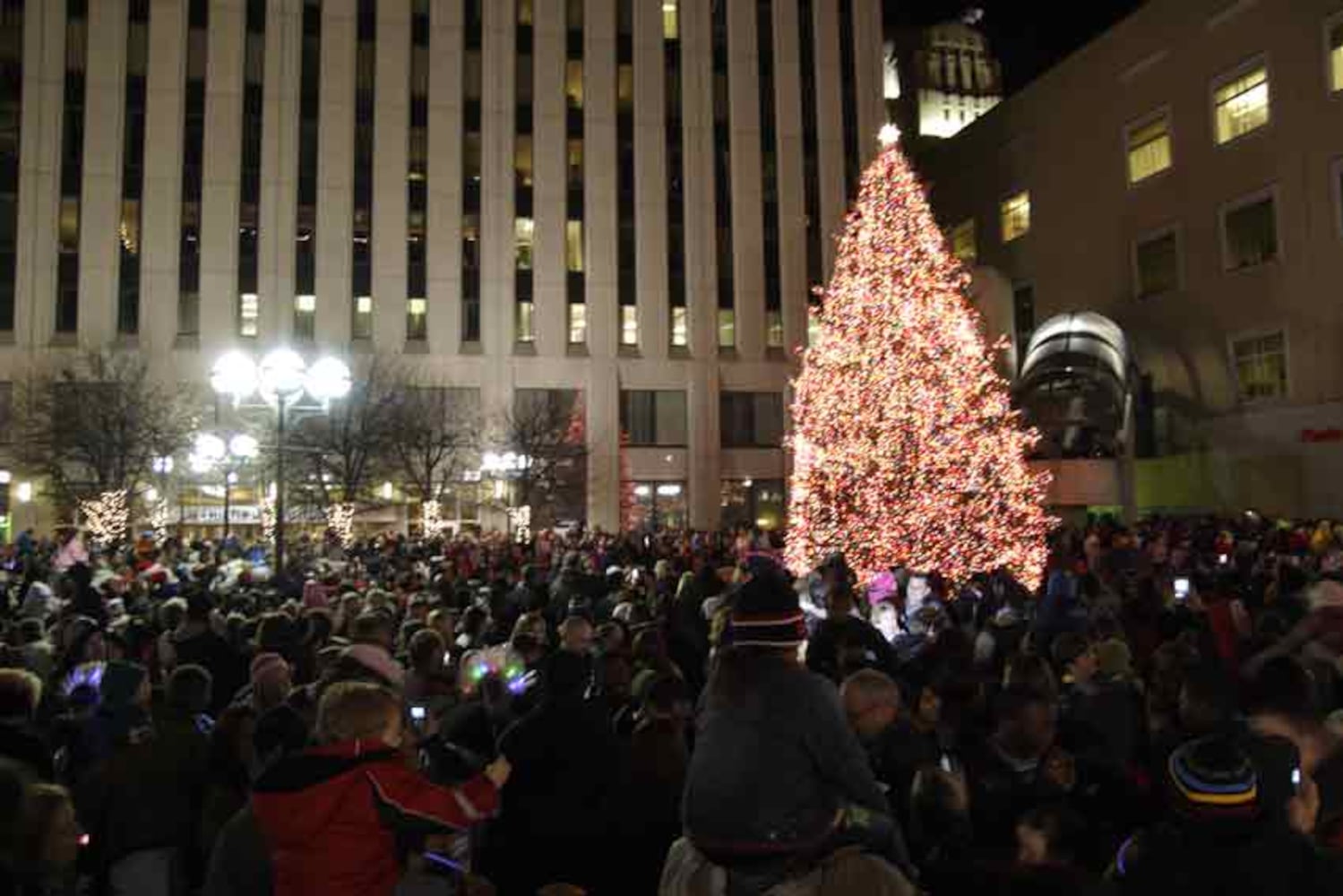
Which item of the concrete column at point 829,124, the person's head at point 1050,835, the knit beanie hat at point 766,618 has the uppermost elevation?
the concrete column at point 829,124

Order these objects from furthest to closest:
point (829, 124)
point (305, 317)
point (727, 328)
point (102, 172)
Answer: point (829, 124) < point (727, 328) < point (305, 317) < point (102, 172)

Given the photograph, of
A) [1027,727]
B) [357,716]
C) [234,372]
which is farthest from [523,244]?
[357,716]

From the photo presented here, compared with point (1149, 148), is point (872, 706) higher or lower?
lower

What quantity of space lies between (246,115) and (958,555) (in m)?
39.1

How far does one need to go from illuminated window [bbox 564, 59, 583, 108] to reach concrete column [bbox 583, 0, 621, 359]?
0.36 meters

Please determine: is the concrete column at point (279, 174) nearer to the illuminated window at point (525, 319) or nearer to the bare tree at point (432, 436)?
the bare tree at point (432, 436)

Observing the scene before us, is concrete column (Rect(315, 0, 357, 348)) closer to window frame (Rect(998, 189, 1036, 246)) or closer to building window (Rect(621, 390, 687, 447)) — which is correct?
building window (Rect(621, 390, 687, 447))

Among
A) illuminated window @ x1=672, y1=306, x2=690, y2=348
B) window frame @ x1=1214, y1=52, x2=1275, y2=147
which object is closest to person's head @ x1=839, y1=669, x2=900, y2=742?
window frame @ x1=1214, y1=52, x2=1275, y2=147

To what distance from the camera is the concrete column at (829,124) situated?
5041 cm

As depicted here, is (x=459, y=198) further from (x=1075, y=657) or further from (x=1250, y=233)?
(x=1075, y=657)

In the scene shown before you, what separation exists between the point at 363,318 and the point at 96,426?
13.4m

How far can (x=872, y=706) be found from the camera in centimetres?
543

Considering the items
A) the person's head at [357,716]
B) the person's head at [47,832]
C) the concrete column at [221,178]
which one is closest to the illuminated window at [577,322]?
the concrete column at [221,178]

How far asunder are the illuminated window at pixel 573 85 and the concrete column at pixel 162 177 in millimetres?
15532
